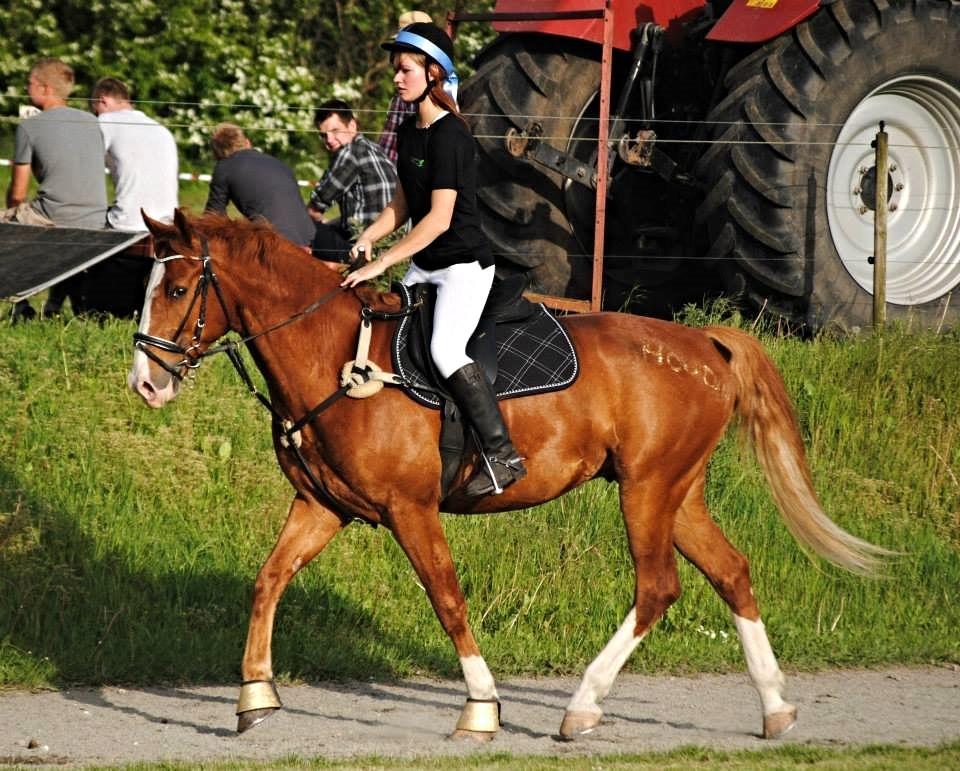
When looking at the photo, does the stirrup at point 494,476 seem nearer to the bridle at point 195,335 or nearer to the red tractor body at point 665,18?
the bridle at point 195,335

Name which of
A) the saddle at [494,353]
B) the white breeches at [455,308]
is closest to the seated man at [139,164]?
the saddle at [494,353]

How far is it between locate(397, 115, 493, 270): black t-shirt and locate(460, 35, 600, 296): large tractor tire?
3.86 meters

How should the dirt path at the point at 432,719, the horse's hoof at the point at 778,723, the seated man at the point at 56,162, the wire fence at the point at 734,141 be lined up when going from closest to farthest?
the dirt path at the point at 432,719
the horse's hoof at the point at 778,723
the wire fence at the point at 734,141
the seated man at the point at 56,162

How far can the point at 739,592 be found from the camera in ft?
25.0

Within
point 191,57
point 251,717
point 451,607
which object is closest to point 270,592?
point 251,717

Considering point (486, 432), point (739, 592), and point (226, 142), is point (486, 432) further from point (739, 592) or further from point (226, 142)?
point (226, 142)

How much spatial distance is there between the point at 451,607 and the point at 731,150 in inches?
178

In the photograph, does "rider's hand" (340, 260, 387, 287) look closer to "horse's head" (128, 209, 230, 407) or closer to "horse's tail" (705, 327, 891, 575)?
"horse's head" (128, 209, 230, 407)

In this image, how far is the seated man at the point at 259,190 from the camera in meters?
12.0

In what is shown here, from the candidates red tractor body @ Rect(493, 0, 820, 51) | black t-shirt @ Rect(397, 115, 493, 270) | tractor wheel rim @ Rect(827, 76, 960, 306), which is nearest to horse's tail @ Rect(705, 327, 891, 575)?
black t-shirt @ Rect(397, 115, 493, 270)

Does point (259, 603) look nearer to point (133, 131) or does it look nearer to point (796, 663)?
point (796, 663)

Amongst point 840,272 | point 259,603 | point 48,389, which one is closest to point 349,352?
point 259,603

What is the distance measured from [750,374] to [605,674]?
1.69m

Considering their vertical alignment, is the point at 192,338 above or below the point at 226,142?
below
